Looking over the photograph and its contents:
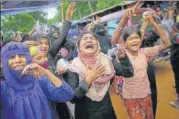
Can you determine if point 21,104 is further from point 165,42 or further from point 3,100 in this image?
Result: point 165,42

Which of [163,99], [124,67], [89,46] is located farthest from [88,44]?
[163,99]

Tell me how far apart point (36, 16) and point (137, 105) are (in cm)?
3599

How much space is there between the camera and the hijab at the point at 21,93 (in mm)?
3250

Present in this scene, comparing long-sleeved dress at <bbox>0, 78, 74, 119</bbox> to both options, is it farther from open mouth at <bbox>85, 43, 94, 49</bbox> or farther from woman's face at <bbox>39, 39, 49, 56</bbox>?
woman's face at <bbox>39, 39, 49, 56</bbox>

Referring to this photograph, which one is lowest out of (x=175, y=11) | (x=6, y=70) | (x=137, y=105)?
(x=137, y=105)

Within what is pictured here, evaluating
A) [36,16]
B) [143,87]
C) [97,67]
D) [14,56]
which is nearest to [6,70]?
[14,56]

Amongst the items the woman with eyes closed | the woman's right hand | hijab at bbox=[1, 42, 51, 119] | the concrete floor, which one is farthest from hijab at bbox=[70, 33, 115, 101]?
the concrete floor

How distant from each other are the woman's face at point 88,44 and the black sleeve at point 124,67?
1.15 feet

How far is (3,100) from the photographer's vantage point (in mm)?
3217

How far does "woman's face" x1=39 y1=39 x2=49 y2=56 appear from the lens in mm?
4893

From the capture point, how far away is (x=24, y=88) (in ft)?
10.7

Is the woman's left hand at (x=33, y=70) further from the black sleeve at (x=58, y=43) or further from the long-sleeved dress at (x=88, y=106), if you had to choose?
the black sleeve at (x=58, y=43)

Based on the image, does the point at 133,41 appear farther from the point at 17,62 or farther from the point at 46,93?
the point at 17,62

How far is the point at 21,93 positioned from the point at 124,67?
1413 millimetres
